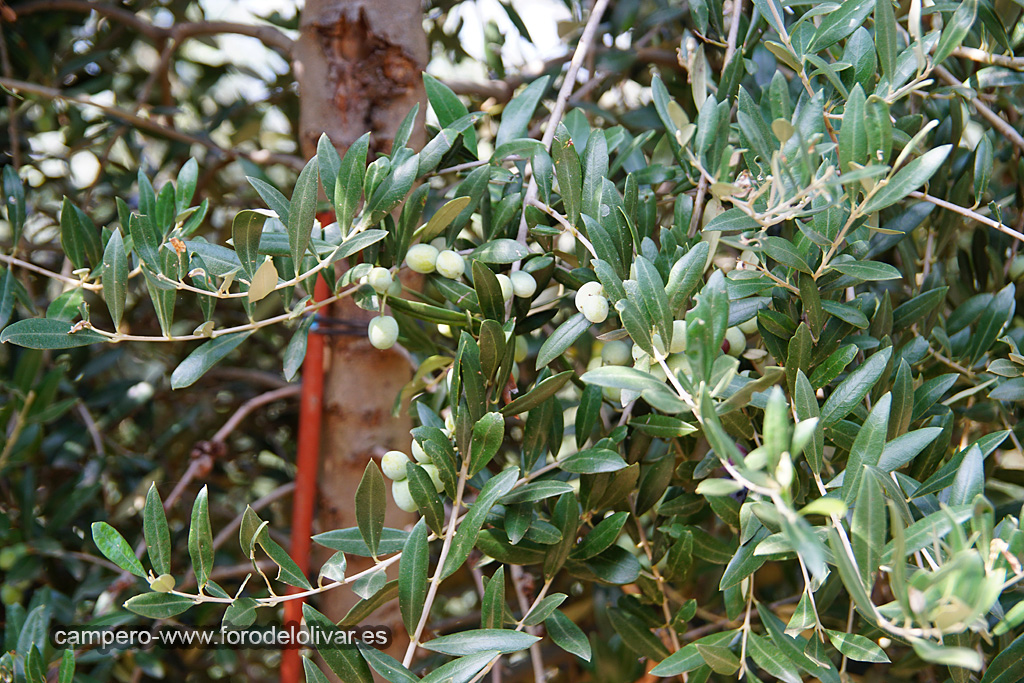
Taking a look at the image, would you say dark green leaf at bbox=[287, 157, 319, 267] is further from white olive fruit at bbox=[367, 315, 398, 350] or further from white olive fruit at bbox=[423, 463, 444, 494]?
white olive fruit at bbox=[423, 463, 444, 494]

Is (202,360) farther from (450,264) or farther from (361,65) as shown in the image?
(361,65)

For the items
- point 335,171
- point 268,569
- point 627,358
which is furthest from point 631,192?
point 268,569

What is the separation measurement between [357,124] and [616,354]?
1.56 ft

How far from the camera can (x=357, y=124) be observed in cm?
94

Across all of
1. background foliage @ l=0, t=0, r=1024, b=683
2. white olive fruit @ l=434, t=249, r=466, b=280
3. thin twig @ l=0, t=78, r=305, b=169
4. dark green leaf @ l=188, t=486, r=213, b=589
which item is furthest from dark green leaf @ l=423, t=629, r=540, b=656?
thin twig @ l=0, t=78, r=305, b=169

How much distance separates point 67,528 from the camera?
114cm

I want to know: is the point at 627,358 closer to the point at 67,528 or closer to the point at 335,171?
the point at 335,171

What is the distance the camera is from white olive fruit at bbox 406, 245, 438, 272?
0.68m

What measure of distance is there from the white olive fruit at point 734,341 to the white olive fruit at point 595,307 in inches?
6.4

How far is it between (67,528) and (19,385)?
26 cm

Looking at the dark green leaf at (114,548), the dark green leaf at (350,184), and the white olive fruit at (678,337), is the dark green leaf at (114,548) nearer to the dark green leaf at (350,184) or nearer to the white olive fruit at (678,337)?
the dark green leaf at (350,184)

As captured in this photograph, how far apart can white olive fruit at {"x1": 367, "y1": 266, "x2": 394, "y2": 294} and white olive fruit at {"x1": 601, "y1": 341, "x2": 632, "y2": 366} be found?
9.1 inches

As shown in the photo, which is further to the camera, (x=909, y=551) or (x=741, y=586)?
(x=741, y=586)

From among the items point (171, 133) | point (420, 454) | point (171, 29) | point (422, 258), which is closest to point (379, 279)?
point (422, 258)
